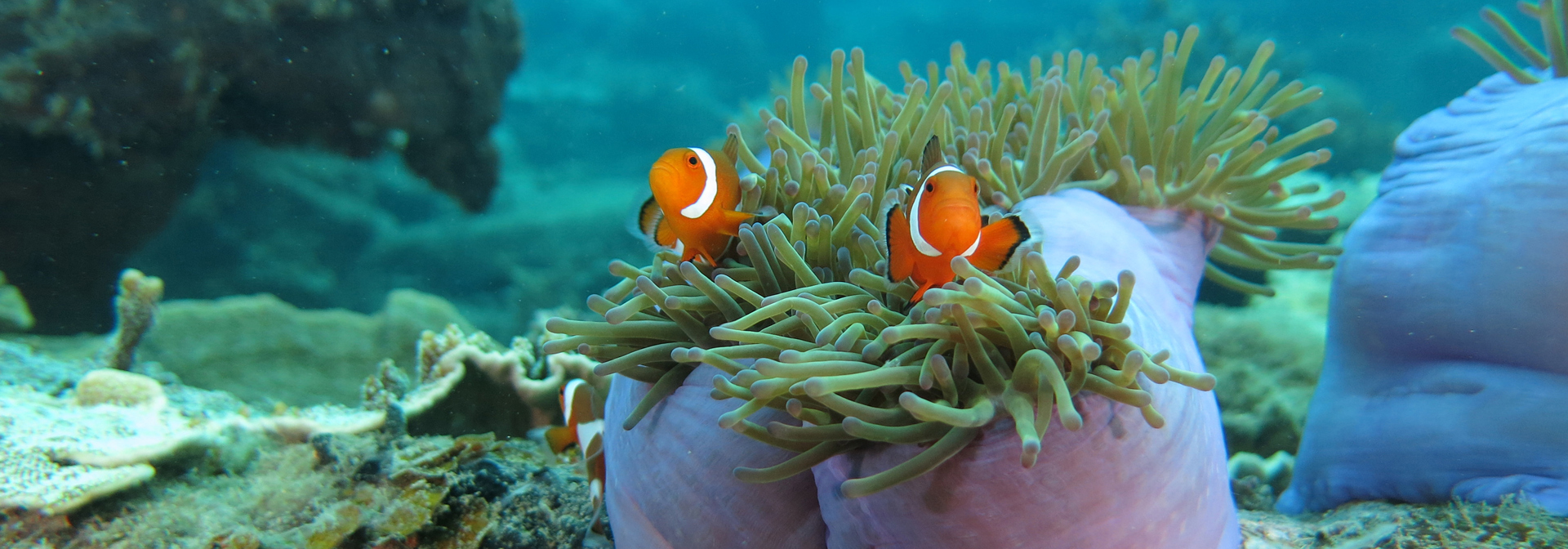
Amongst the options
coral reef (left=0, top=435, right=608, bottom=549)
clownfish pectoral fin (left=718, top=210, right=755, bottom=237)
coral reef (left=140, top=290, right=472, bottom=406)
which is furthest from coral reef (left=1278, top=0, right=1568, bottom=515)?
coral reef (left=140, top=290, right=472, bottom=406)

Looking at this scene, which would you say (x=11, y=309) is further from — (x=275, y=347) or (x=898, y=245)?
(x=898, y=245)

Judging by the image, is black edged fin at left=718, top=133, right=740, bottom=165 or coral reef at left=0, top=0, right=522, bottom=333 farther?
coral reef at left=0, top=0, right=522, bottom=333

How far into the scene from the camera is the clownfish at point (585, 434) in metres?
1.68

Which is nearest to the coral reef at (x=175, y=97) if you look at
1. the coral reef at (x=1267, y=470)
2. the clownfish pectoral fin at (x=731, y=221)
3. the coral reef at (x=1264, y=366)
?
the clownfish pectoral fin at (x=731, y=221)

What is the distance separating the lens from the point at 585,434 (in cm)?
177

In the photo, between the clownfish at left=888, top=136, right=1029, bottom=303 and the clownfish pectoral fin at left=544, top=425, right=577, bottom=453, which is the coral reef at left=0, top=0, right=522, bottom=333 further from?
the clownfish at left=888, top=136, right=1029, bottom=303

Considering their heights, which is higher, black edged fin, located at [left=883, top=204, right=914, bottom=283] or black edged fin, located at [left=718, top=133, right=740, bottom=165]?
black edged fin, located at [left=718, top=133, right=740, bottom=165]

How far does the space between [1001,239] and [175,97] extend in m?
3.81

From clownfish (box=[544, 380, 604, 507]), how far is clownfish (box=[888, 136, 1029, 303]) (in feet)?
3.08

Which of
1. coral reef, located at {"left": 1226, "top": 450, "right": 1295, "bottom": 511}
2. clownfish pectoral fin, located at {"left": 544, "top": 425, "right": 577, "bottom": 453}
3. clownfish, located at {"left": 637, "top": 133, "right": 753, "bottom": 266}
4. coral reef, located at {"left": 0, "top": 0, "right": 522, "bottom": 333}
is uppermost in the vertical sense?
coral reef, located at {"left": 0, "top": 0, "right": 522, "bottom": 333}

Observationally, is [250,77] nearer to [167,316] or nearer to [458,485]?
[167,316]

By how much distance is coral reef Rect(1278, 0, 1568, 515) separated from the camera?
1390mm

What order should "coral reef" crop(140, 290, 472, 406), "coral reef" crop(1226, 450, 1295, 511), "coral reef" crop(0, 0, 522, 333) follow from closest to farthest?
"coral reef" crop(1226, 450, 1295, 511), "coral reef" crop(0, 0, 522, 333), "coral reef" crop(140, 290, 472, 406)

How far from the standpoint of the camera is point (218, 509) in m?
1.66
